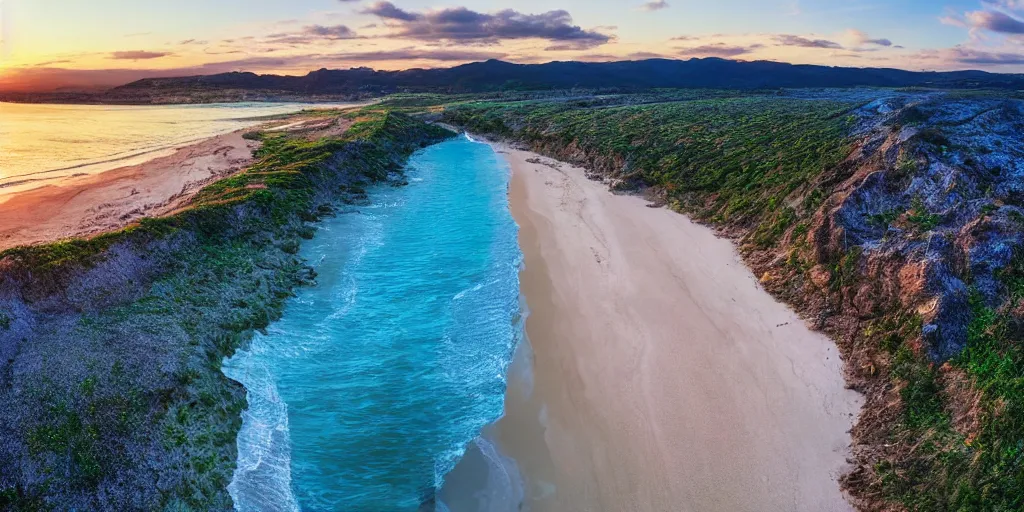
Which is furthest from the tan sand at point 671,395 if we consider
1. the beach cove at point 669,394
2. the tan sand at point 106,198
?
the tan sand at point 106,198

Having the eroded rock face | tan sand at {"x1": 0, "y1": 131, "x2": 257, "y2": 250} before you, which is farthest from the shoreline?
the eroded rock face

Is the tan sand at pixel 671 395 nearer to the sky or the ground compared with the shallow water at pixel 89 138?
nearer to the ground

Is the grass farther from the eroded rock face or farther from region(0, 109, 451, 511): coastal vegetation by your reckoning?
region(0, 109, 451, 511): coastal vegetation

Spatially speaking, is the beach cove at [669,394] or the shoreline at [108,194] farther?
the shoreline at [108,194]

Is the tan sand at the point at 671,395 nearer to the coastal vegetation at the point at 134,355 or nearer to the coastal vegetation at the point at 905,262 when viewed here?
the coastal vegetation at the point at 905,262

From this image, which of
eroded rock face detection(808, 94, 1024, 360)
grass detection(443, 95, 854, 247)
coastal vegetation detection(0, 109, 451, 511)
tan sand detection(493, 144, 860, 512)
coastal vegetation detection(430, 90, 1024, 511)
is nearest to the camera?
coastal vegetation detection(0, 109, 451, 511)

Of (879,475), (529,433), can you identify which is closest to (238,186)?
(529,433)

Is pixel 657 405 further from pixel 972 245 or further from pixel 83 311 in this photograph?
pixel 83 311

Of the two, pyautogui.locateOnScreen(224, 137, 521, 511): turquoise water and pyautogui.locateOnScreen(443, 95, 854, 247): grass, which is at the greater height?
pyautogui.locateOnScreen(443, 95, 854, 247): grass
